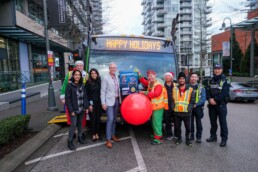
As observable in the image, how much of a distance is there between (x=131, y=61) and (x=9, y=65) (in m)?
15.1

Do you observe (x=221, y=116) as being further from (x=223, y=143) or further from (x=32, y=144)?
(x=32, y=144)

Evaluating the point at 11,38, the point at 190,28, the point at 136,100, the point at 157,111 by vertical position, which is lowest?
the point at 157,111

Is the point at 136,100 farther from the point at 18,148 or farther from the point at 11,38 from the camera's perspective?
the point at 11,38

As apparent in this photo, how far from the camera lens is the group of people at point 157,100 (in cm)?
462

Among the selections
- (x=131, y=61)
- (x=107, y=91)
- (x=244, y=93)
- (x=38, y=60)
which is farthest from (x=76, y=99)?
(x=38, y=60)

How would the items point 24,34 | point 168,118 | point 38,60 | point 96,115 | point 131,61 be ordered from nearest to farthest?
point 96,115 → point 168,118 → point 131,61 → point 24,34 → point 38,60

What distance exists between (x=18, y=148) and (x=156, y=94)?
3200mm

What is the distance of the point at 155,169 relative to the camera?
361 centimetres

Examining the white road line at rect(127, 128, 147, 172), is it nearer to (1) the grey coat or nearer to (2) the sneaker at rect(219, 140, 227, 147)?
(1) the grey coat

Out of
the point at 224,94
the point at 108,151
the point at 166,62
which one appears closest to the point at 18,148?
the point at 108,151

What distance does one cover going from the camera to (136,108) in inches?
173

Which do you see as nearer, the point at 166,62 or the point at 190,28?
the point at 166,62

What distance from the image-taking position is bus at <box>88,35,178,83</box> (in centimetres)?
571

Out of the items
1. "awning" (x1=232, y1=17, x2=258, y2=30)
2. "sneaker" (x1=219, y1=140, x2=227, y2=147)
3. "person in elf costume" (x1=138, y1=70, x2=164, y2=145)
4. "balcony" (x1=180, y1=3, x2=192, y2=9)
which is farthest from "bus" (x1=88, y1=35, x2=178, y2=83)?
"balcony" (x1=180, y1=3, x2=192, y2=9)
